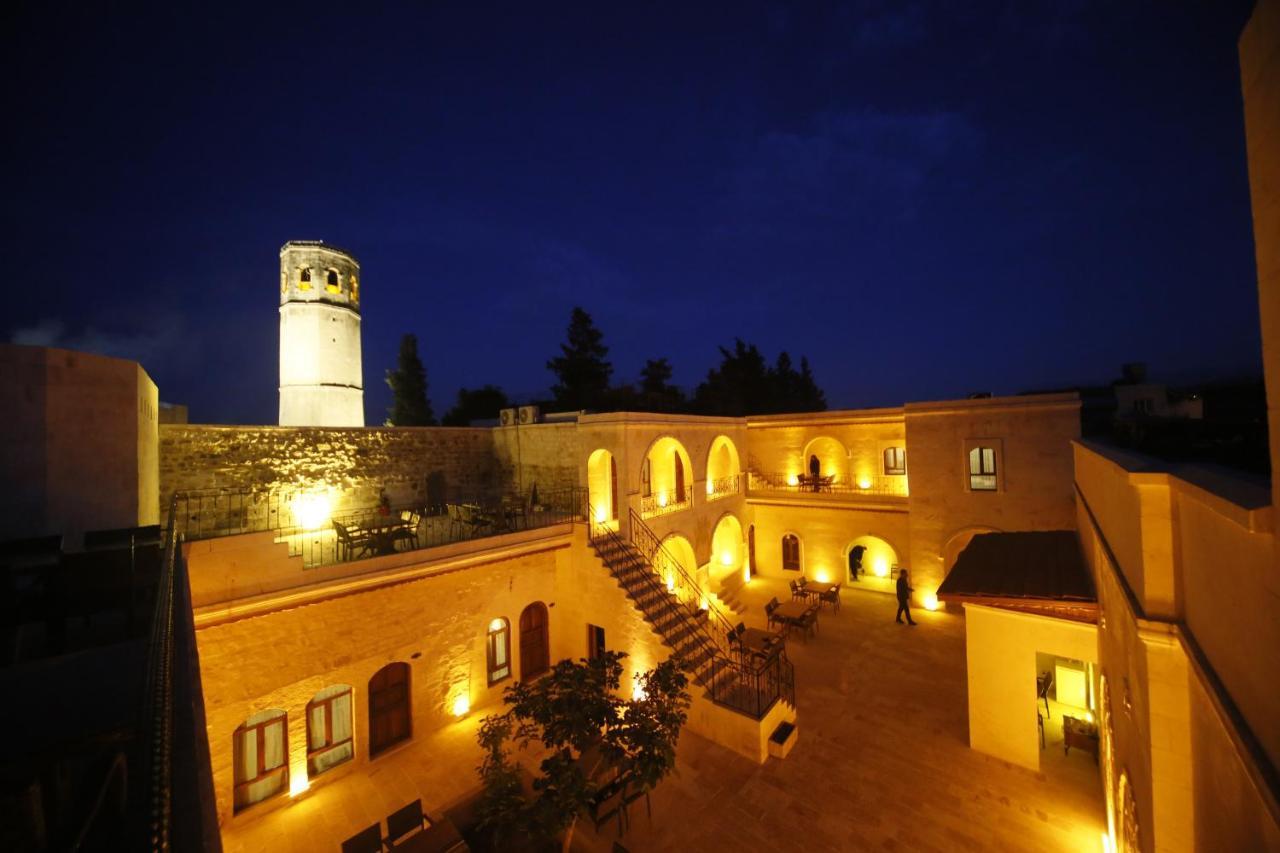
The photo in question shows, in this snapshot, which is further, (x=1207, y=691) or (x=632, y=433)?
(x=632, y=433)

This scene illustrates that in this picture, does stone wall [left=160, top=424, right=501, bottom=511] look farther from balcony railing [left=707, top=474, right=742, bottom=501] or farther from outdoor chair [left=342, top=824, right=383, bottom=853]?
outdoor chair [left=342, top=824, right=383, bottom=853]

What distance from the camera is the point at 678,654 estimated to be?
10102 mm

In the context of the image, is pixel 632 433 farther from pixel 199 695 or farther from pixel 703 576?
pixel 199 695

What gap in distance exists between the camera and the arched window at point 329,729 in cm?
877

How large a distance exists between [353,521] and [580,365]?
17.2m

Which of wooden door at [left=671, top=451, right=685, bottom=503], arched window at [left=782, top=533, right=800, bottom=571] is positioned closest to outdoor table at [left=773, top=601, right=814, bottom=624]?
arched window at [left=782, top=533, right=800, bottom=571]

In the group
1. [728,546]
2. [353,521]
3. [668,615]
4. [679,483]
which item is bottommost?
[728,546]

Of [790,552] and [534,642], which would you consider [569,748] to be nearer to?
[534,642]

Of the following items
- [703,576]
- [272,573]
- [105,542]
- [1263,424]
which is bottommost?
[703,576]

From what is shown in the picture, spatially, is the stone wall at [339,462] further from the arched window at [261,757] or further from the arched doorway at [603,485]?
the arched window at [261,757]

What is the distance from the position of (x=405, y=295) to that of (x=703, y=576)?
3783 inches

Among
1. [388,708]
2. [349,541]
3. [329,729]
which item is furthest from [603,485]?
[329,729]

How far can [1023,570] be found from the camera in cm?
→ 839

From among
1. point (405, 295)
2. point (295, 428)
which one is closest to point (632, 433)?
point (295, 428)
